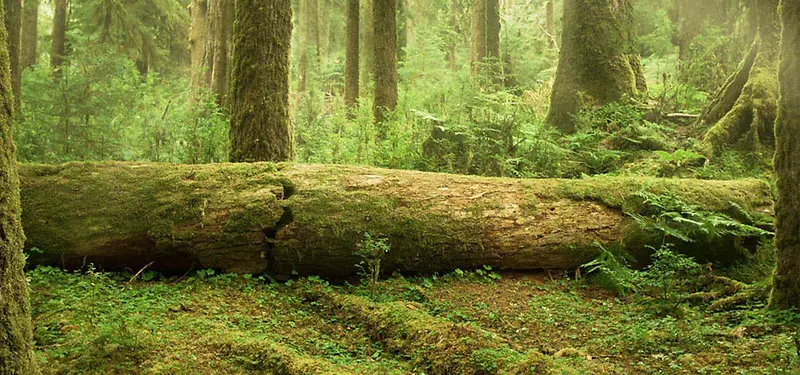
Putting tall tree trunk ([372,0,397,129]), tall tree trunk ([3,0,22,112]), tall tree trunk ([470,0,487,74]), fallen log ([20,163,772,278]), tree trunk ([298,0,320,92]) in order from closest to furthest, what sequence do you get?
fallen log ([20,163,772,278]), tall tree trunk ([3,0,22,112]), tall tree trunk ([372,0,397,129]), tall tree trunk ([470,0,487,74]), tree trunk ([298,0,320,92])

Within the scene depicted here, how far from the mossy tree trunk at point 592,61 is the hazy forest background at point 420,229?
0.04 meters

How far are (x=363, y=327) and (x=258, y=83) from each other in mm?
4247

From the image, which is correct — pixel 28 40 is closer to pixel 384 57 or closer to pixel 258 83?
pixel 384 57

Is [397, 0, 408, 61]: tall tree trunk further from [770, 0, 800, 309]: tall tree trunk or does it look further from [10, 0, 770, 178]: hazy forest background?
[770, 0, 800, 309]: tall tree trunk

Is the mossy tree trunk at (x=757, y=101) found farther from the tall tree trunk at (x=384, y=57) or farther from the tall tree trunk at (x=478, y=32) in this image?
the tall tree trunk at (x=478, y=32)

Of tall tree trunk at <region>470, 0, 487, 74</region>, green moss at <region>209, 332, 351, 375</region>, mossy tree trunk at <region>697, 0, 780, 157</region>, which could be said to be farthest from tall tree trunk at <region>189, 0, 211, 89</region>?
green moss at <region>209, 332, 351, 375</region>

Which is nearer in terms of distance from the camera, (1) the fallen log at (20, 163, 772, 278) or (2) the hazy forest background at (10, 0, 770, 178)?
(1) the fallen log at (20, 163, 772, 278)

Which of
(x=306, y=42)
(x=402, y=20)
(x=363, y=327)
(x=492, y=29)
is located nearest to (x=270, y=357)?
(x=363, y=327)

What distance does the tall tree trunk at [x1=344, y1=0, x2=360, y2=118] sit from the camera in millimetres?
16469

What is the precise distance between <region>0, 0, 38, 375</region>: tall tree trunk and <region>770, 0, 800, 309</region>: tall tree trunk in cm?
543

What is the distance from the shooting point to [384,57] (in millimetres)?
13195

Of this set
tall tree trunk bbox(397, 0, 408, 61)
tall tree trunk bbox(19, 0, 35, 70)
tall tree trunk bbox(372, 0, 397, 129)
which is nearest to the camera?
tall tree trunk bbox(372, 0, 397, 129)

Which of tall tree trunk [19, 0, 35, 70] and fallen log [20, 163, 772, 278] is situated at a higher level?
tall tree trunk [19, 0, 35, 70]

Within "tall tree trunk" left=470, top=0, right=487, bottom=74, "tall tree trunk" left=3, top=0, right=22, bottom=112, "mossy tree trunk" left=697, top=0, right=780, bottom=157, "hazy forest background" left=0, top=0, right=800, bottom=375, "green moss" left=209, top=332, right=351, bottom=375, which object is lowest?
"green moss" left=209, top=332, right=351, bottom=375
